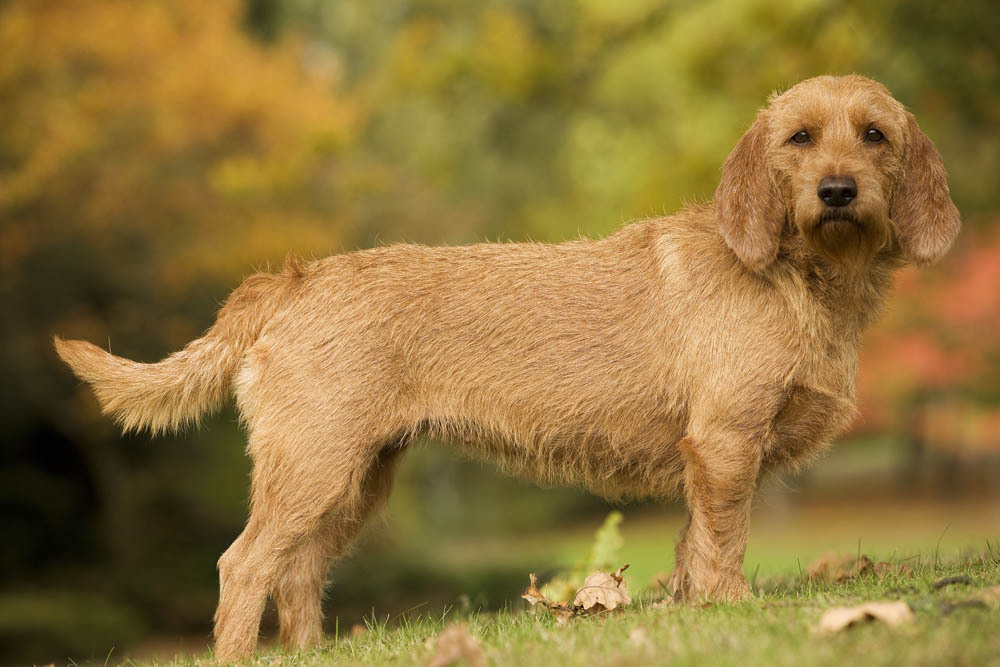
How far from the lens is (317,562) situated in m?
6.28

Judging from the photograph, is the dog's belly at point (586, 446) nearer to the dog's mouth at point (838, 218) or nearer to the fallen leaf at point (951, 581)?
the dog's mouth at point (838, 218)

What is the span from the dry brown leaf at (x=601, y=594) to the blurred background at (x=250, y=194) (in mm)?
6549

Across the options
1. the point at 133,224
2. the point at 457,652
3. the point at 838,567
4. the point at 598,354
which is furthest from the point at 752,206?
the point at 133,224

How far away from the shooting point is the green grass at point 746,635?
11.8 ft

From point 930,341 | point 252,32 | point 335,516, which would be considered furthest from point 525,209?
point 335,516

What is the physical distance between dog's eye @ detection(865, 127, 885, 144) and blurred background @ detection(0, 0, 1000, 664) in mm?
7328

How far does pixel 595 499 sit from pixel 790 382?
88.2 ft

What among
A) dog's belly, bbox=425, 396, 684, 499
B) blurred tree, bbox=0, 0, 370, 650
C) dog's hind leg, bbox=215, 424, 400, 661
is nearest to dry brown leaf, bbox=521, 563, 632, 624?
dog's belly, bbox=425, 396, 684, 499

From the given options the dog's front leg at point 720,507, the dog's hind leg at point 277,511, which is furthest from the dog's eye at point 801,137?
the dog's hind leg at point 277,511

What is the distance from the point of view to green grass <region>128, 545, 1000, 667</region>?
3611 millimetres

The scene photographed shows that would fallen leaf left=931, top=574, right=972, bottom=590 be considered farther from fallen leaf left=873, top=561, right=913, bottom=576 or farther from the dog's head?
the dog's head

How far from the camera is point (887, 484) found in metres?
34.8

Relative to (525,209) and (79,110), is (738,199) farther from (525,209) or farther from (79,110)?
(525,209)

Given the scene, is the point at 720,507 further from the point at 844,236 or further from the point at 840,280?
the point at 844,236
